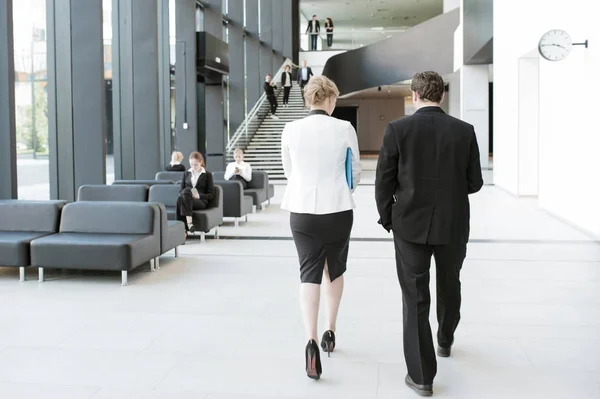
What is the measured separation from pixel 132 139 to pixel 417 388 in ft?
34.8

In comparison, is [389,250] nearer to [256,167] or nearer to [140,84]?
[140,84]

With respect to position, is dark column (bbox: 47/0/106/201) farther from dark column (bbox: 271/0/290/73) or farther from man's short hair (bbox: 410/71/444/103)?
dark column (bbox: 271/0/290/73)

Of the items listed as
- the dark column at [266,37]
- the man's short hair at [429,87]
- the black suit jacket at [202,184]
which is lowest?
the black suit jacket at [202,184]

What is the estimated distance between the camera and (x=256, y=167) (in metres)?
22.0

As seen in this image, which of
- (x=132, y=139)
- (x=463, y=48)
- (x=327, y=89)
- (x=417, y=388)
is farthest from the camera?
(x=463, y=48)

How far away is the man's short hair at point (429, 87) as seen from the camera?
12.1 ft

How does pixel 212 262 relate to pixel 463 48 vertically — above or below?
below

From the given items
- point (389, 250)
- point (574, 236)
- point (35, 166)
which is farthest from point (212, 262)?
point (574, 236)

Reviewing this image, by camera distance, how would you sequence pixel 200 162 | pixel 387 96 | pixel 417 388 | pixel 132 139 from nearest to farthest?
1. pixel 417 388
2. pixel 200 162
3. pixel 132 139
4. pixel 387 96

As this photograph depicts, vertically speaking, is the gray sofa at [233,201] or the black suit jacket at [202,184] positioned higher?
the black suit jacket at [202,184]

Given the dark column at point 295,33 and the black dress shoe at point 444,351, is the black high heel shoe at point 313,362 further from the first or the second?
the dark column at point 295,33

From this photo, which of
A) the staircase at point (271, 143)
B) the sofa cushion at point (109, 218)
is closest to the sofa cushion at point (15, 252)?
the sofa cushion at point (109, 218)

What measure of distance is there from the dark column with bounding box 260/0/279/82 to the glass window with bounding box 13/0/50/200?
18.1 metres

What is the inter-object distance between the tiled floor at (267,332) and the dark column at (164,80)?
25.8ft
